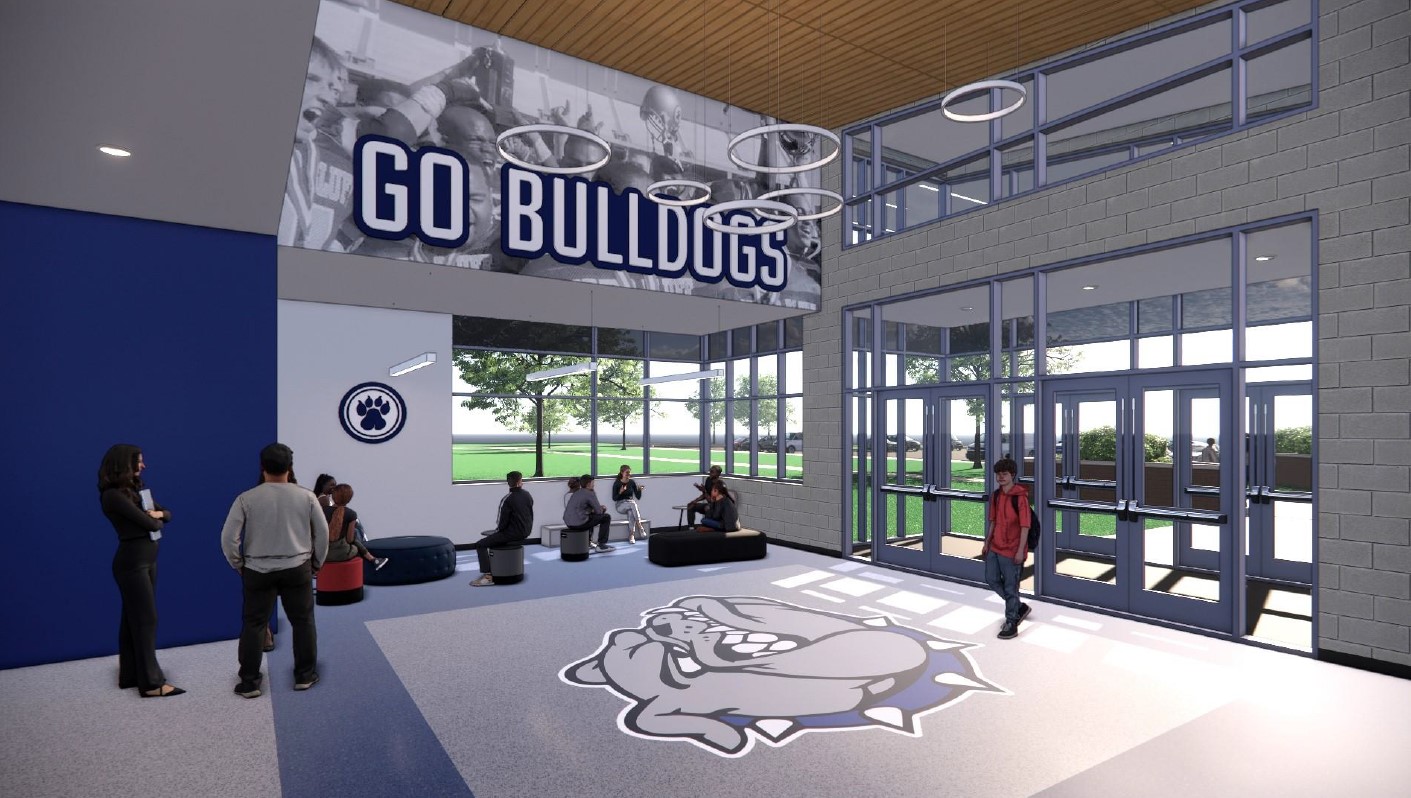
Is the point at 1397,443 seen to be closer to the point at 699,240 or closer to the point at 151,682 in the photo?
the point at 699,240

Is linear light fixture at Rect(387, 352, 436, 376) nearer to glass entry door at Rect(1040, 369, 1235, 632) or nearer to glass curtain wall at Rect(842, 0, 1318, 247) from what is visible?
glass curtain wall at Rect(842, 0, 1318, 247)

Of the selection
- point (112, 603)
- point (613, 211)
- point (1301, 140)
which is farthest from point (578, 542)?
point (1301, 140)

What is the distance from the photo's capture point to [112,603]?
18.1 feet

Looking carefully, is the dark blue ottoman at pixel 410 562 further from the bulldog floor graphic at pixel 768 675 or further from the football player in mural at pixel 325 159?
the football player in mural at pixel 325 159

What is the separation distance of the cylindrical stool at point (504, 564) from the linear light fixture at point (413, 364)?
291 centimetres

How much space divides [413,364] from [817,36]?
22.0 feet

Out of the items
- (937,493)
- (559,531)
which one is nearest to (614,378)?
(559,531)

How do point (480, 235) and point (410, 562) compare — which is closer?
point (480, 235)

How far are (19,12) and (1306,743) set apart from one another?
7049 mm

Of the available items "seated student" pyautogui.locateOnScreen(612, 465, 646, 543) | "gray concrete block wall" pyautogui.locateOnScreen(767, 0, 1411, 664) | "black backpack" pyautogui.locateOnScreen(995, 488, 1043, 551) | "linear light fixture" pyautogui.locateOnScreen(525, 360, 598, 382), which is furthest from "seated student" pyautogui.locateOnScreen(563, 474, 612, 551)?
"gray concrete block wall" pyautogui.locateOnScreen(767, 0, 1411, 664)

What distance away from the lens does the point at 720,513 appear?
1013 centimetres

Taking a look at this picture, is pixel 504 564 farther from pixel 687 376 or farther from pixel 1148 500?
pixel 1148 500

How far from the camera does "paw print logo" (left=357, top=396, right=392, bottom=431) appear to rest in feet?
34.0

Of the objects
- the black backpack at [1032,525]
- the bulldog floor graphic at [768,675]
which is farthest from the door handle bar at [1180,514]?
the bulldog floor graphic at [768,675]
